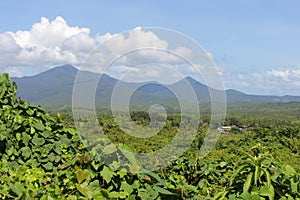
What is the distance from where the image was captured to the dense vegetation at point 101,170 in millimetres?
1930

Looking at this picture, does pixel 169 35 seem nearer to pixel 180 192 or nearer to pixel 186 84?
pixel 186 84

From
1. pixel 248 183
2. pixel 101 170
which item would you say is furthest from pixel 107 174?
pixel 248 183

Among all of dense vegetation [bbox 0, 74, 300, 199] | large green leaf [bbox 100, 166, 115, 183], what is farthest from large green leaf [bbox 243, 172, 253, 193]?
large green leaf [bbox 100, 166, 115, 183]

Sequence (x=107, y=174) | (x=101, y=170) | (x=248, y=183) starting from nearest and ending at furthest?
(x=248, y=183) < (x=107, y=174) < (x=101, y=170)

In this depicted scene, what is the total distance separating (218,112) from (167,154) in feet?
1.68

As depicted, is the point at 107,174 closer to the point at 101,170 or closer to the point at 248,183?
the point at 101,170

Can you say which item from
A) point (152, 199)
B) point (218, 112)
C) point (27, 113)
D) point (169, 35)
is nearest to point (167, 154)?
point (218, 112)

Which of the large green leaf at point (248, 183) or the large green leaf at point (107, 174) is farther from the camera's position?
the large green leaf at point (107, 174)

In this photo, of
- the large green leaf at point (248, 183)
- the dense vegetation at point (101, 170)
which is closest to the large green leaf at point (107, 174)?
the dense vegetation at point (101, 170)

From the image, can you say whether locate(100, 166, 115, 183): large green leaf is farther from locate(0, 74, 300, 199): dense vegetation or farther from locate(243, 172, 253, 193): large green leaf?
locate(243, 172, 253, 193): large green leaf

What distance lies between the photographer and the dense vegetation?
1930 mm

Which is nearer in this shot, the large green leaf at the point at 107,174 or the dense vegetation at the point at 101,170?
the dense vegetation at the point at 101,170

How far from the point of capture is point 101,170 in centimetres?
219

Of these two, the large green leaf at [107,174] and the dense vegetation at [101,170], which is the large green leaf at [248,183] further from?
the large green leaf at [107,174]
